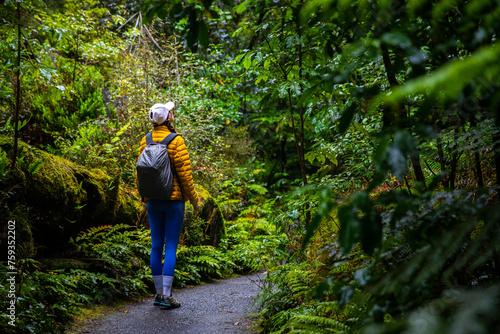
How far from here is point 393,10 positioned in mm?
1444

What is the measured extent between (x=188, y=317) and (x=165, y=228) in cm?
106

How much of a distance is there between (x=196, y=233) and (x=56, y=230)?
9.29 ft

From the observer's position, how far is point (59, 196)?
14.6 feet

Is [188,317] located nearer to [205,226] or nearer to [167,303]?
[167,303]

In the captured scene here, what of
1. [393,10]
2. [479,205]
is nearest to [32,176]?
[393,10]

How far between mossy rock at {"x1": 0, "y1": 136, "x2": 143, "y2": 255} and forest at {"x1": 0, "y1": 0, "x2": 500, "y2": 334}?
0.08 feet

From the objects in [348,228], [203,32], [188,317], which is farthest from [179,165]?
[348,228]

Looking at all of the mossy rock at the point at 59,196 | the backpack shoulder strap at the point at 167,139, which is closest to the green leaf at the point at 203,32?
the backpack shoulder strap at the point at 167,139

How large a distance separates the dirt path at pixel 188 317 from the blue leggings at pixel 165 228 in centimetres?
Result: 50

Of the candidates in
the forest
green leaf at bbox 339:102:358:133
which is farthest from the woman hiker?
green leaf at bbox 339:102:358:133

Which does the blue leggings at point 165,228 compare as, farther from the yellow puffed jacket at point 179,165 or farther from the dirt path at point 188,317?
the dirt path at point 188,317

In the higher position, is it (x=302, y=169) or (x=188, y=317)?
(x=302, y=169)

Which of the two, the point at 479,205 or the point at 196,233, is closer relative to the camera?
the point at 479,205

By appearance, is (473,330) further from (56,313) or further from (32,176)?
(32,176)
